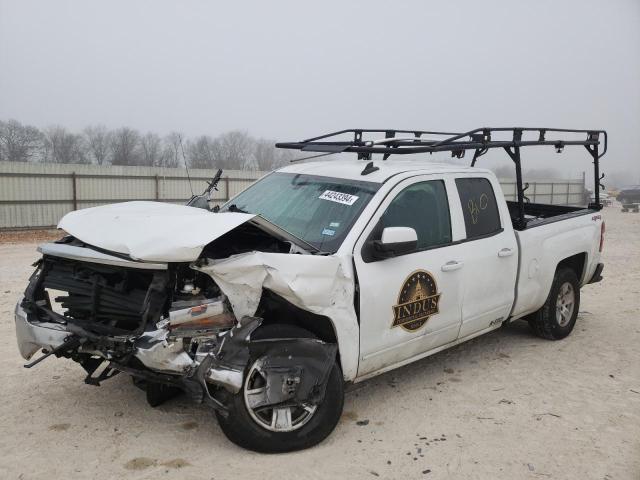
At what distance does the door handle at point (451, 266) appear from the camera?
4.22 m

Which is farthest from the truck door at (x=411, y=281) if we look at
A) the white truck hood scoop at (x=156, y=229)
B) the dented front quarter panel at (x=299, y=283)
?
the white truck hood scoop at (x=156, y=229)

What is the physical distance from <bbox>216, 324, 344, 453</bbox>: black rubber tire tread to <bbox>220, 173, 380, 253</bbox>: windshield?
25.9 inches

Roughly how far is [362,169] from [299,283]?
139cm

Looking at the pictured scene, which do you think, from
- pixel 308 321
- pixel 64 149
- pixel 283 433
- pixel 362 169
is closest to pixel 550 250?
pixel 362 169

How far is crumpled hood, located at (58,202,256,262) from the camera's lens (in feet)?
10.2

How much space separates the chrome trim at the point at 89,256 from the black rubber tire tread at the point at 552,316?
405 centimetres

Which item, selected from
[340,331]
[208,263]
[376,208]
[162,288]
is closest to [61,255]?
[162,288]

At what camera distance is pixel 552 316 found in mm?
5711

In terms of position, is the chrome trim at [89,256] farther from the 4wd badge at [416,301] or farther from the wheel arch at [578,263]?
the wheel arch at [578,263]

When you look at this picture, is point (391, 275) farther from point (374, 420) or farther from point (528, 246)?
point (528, 246)

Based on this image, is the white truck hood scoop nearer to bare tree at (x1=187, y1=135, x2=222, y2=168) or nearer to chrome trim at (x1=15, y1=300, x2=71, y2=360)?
chrome trim at (x1=15, y1=300, x2=71, y2=360)

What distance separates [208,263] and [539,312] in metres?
3.82

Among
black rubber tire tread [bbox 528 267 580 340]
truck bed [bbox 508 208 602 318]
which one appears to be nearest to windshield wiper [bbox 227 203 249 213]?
truck bed [bbox 508 208 602 318]

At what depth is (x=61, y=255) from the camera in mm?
3480
